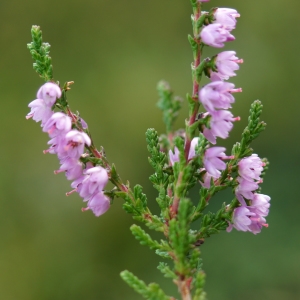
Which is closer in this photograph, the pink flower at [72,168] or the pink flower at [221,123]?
the pink flower at [221,123]

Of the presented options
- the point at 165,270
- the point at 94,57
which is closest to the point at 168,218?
the point at 165,270

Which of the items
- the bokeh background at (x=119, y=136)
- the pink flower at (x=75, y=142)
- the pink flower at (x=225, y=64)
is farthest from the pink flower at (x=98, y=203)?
the bokeh background at (x=119, y=136)

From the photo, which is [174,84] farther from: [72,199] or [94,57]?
[72,199]

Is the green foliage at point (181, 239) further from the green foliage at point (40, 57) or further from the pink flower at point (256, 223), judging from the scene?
the green foliage at point (40, 57)

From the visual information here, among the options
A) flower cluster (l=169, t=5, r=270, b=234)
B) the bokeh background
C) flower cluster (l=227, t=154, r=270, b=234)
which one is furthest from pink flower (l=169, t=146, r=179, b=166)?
the bokeh background

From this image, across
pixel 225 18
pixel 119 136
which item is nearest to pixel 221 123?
pixel 225 18

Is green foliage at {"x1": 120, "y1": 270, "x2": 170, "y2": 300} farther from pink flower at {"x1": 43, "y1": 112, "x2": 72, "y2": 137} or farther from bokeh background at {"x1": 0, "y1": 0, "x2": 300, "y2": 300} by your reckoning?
Answer: bokeh background at {"x1": 0, "y1": 0, "x2": 300, "y2": 300}
